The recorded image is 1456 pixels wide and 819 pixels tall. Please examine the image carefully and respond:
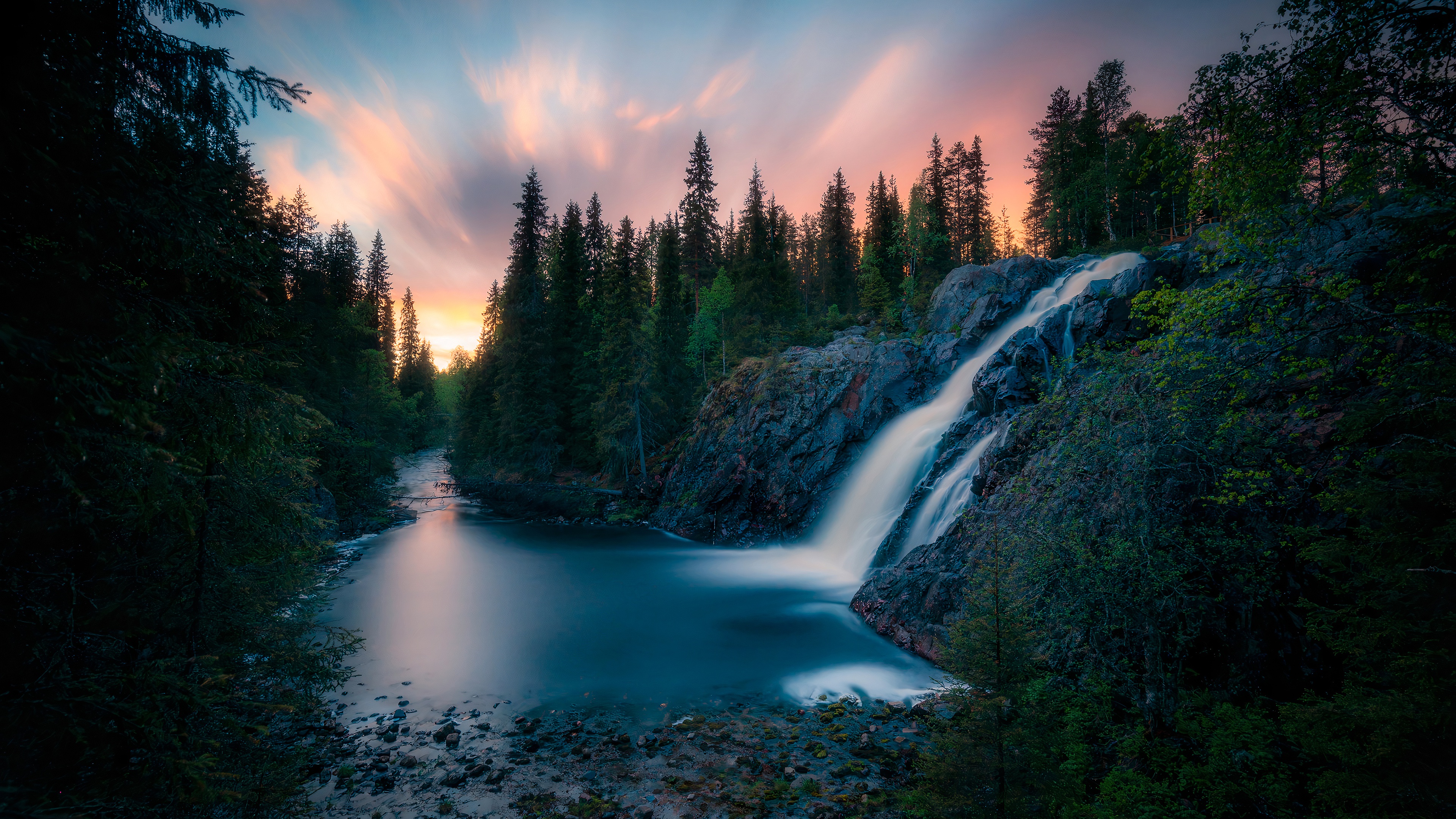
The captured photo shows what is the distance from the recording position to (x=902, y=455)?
19922mm

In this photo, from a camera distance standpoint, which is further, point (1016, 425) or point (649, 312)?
point (649, 312)

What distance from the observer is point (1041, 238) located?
52625 mm

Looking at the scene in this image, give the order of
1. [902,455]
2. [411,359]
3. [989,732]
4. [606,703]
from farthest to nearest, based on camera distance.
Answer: [411,359] → [902,455] → [606,703] → [989,732]

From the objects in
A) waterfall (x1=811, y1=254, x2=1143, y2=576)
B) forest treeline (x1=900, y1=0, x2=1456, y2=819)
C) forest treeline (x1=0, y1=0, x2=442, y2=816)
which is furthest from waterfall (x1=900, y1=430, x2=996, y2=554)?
forest treeline (x1=0, y1=0, x2=442, y2=816)

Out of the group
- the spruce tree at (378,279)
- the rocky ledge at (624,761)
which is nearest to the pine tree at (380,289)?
the spruce tree at (378,279)

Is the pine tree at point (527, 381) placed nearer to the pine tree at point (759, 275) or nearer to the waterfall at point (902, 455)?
the pine tree at point (759, 275)

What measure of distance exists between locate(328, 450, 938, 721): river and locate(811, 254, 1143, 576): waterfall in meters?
1.84

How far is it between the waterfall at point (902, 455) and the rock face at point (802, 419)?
0.76 metres

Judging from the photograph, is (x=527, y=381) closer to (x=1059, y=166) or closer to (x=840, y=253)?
(x=840, y=253)

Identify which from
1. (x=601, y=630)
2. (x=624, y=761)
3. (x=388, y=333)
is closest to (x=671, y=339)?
(x=601, y=630)

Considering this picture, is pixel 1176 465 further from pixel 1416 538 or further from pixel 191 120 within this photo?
pixel 191 120

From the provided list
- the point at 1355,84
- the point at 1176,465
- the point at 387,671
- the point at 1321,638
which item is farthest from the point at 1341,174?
the point at 387,671

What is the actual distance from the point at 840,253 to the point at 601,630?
44977 mm

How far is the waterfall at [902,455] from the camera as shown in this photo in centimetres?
1800
